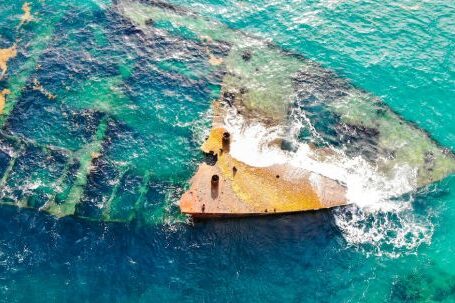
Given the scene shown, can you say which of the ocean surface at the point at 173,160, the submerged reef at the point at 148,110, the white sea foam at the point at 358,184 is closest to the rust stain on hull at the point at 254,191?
the submerged reef at the point at 148,110

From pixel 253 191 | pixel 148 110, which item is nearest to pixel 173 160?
pixel 148 110

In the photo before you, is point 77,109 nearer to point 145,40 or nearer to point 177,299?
point 145,40

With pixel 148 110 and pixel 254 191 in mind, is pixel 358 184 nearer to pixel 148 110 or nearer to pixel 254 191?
pixel 254 191

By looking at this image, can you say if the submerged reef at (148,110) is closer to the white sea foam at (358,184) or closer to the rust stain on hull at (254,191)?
the rust stain on hull at (254,191)

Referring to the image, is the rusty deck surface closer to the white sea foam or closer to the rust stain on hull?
the rust stain on hull

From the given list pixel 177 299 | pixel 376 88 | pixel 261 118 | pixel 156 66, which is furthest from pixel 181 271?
pixel 376 88

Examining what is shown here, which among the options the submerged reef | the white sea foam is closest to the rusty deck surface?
the submerged reef

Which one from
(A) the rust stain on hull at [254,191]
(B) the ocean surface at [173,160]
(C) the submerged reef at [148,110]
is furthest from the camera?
(C) the submerged reef at [148,110]
